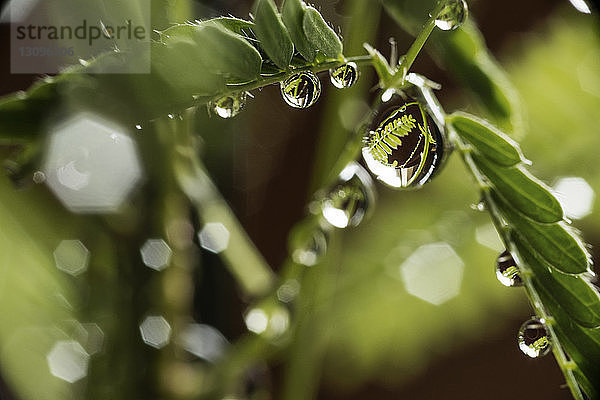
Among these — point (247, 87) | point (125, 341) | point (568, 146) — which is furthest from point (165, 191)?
point (568, 146)

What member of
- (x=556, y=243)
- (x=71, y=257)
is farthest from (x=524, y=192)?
(x=71, y=257)

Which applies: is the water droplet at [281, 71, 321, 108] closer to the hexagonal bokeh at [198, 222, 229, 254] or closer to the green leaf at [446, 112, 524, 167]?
the green leaf at [446, 112, 524, 167]

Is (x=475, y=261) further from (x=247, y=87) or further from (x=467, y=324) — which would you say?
(x=247, y=87)

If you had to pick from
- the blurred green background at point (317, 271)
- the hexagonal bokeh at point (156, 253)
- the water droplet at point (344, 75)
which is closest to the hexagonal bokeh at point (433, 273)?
the blurred green background at point (317, 271)

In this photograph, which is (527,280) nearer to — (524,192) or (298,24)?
(524,192)

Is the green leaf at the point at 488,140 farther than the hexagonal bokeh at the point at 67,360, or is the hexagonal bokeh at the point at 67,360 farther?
the hexagonal bokeh at the point at 67,360

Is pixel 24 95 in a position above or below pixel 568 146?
below

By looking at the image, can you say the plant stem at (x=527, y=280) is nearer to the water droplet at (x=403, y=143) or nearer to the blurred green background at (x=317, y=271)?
the water droplet at (x=403, y=143)
